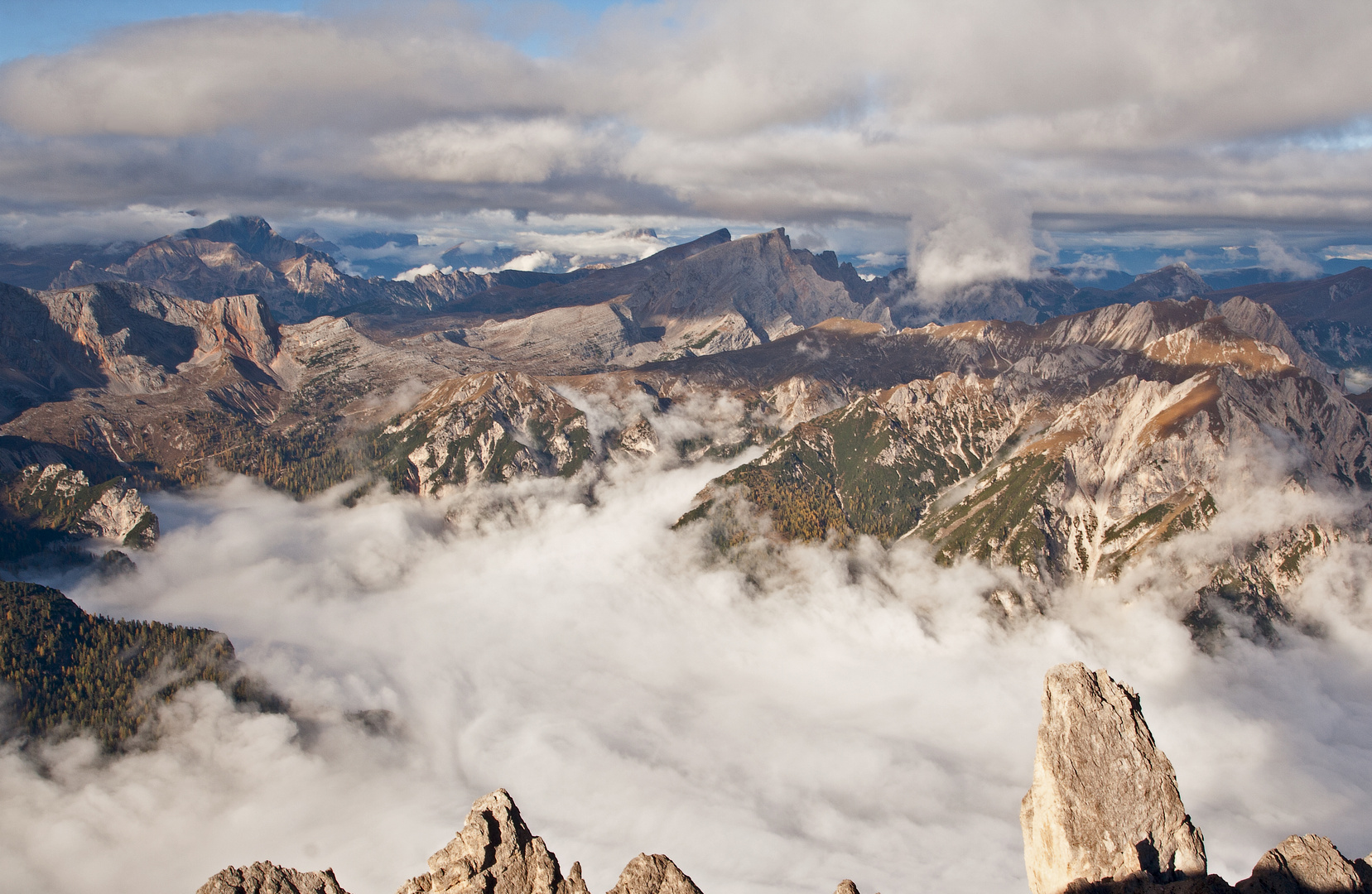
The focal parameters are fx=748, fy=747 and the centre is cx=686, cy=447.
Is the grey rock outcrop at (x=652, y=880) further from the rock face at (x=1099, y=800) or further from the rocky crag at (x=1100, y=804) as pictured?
the rocky crag at (x=1100, y=804)

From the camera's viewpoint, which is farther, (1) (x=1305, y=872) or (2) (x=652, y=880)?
(2) (x=652, y=880)

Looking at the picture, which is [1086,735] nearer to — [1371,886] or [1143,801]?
[1143,801]

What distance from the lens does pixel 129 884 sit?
655 feet

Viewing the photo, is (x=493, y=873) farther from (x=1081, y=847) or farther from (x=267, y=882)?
(x=1081, y=847)

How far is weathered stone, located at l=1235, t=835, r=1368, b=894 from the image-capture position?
49062mm

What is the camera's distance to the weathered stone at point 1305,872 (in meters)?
49.1

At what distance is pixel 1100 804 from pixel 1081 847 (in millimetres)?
3959

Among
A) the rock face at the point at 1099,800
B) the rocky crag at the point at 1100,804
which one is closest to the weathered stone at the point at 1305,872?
the rocky crag at the point at 1100,804

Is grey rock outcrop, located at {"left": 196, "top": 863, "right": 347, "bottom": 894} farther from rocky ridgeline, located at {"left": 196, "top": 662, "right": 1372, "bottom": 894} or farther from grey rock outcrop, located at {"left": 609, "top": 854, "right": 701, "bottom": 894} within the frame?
grey rock outcrop, located at {"left": 609, "top": 854, "right": 701, "bottom": 894}

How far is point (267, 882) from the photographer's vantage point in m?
52.2

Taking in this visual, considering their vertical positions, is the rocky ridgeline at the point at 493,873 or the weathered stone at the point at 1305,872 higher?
the weathered stone at the point at 1305,872

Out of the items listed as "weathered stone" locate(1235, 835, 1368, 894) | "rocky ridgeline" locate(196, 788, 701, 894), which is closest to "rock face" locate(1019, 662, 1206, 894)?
"weathered stone" locate(1235, 835, 1368, 894)

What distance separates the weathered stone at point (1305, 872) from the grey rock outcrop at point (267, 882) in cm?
6146

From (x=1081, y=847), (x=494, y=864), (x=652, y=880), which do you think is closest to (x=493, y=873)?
(x=494, y=864)
